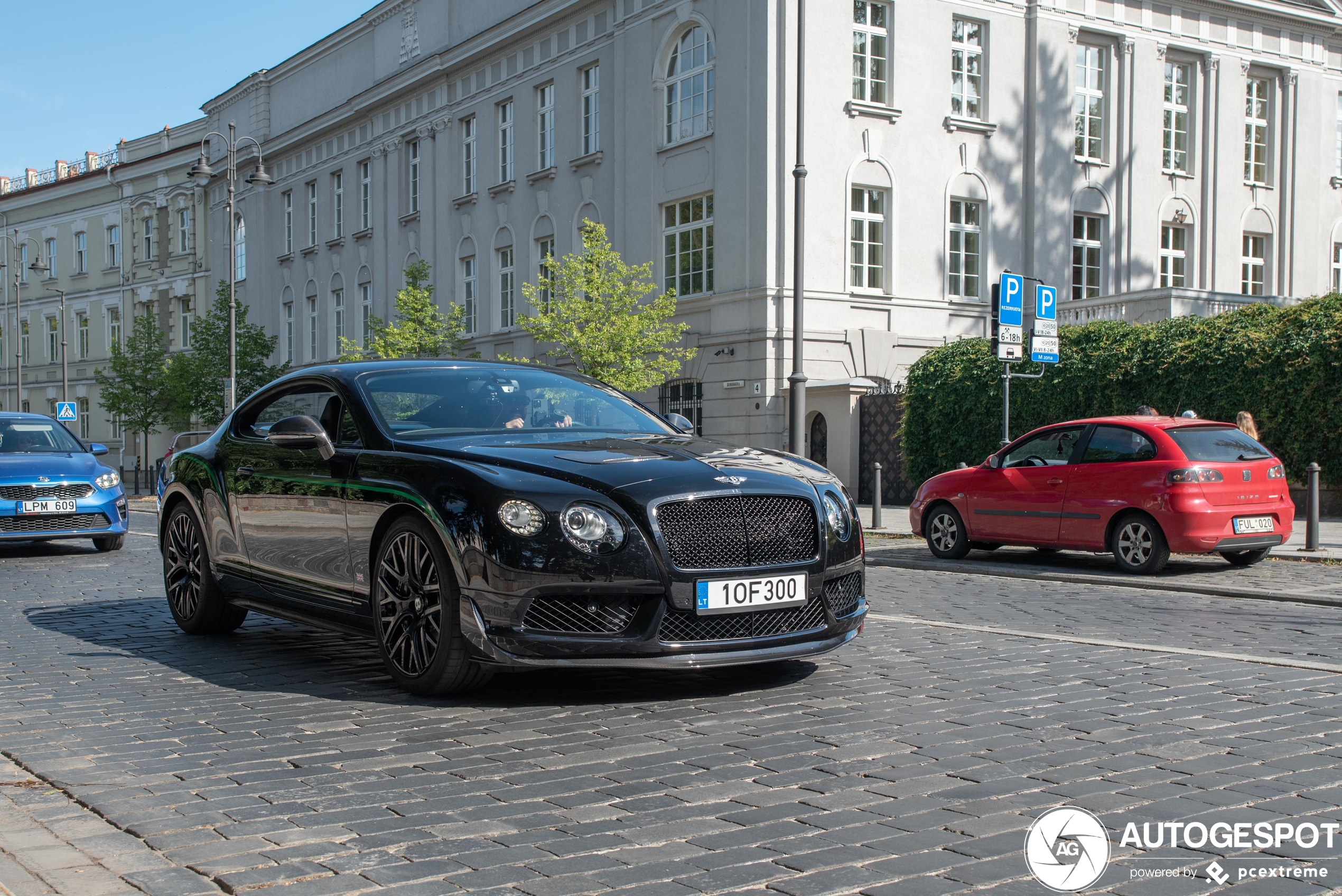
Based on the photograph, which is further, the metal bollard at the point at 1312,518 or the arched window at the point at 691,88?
the arched window at the point at 691,88

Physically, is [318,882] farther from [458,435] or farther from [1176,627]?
[1176,627]

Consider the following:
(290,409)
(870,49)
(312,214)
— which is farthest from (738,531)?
(312,214)

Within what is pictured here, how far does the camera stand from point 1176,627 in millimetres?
8773

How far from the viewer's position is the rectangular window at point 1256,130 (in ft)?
113

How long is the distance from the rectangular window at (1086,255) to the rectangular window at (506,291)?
1531 centimetres

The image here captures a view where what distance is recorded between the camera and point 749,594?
18.4 ft

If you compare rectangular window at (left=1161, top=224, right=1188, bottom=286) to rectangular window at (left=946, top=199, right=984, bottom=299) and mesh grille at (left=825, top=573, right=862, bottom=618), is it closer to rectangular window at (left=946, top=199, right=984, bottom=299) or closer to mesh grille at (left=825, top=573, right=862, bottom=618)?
rectangular window at (left=946, top=199, right=984, bottom=299)

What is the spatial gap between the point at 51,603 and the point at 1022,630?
23.4 ft

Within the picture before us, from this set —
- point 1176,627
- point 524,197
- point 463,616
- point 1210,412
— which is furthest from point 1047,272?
point 463,616

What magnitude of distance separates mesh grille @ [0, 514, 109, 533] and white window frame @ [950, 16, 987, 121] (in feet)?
72.5

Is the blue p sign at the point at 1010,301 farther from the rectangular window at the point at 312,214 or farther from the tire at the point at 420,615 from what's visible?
the rectangular window at the point at 312,214

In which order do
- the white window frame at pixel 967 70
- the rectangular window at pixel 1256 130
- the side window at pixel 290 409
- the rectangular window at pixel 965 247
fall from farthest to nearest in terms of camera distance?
the rectangular window at pixel 1256 130, the rectangular window at pixel 965 247, the white window frame at pixel 967 70, the side window at pixel 290 409

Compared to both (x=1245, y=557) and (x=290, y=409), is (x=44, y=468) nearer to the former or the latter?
(x=290, y=409)

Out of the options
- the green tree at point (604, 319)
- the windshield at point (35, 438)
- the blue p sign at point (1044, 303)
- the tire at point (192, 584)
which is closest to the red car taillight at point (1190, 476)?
the blue p sign at point (1044, 303)
